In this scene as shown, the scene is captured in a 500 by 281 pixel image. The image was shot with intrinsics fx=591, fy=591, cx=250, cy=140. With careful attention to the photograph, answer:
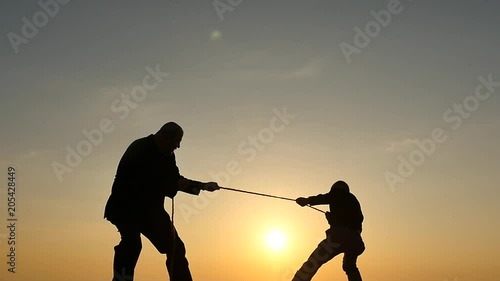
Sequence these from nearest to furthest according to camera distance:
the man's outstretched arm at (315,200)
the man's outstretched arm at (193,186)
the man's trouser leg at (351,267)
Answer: the man's outstretched arm at (193,186) < the man's trouser leg at (351,267) < the man's outstretched arm at (315,200)

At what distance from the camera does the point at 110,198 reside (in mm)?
8727

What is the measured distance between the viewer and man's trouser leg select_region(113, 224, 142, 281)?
8383 mm

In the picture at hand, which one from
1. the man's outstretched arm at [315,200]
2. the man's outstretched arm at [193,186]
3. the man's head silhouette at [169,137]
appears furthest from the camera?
the man's outstretched arm at [315,200]

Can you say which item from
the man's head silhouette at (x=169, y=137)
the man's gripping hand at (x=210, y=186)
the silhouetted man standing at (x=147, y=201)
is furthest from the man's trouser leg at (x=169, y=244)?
the man's head silhouette at (x=169, y=137)

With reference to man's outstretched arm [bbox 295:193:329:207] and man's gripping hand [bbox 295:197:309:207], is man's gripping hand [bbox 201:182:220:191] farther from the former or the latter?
man's gripping hand [bbox 295:197:309:207]

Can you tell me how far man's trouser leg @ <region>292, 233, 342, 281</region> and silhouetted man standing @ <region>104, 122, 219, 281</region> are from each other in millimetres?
3768

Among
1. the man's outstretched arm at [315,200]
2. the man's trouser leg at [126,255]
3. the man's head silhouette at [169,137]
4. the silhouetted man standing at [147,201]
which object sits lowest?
the man's trouser leg at [126,255]

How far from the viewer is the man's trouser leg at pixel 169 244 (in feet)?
29.2

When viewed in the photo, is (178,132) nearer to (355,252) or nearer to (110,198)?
(110,198)

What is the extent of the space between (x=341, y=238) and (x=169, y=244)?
4.57 metres

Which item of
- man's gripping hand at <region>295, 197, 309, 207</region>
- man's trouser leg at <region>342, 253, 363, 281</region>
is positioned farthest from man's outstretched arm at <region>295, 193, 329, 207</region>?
man's trouser leg at <region>342, 253, 363, 281</region>

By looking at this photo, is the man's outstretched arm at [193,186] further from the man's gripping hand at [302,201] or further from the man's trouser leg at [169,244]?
the man's gripping hand at [302,201]

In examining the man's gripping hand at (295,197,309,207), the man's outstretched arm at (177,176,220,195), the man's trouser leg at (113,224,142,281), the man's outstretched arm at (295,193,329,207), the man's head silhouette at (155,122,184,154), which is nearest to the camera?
the man's trouser leg at (113,224,142,281)

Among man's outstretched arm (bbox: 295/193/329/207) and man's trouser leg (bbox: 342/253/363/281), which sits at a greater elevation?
man's outstretched arm (bbox: 295/193/329/207)
